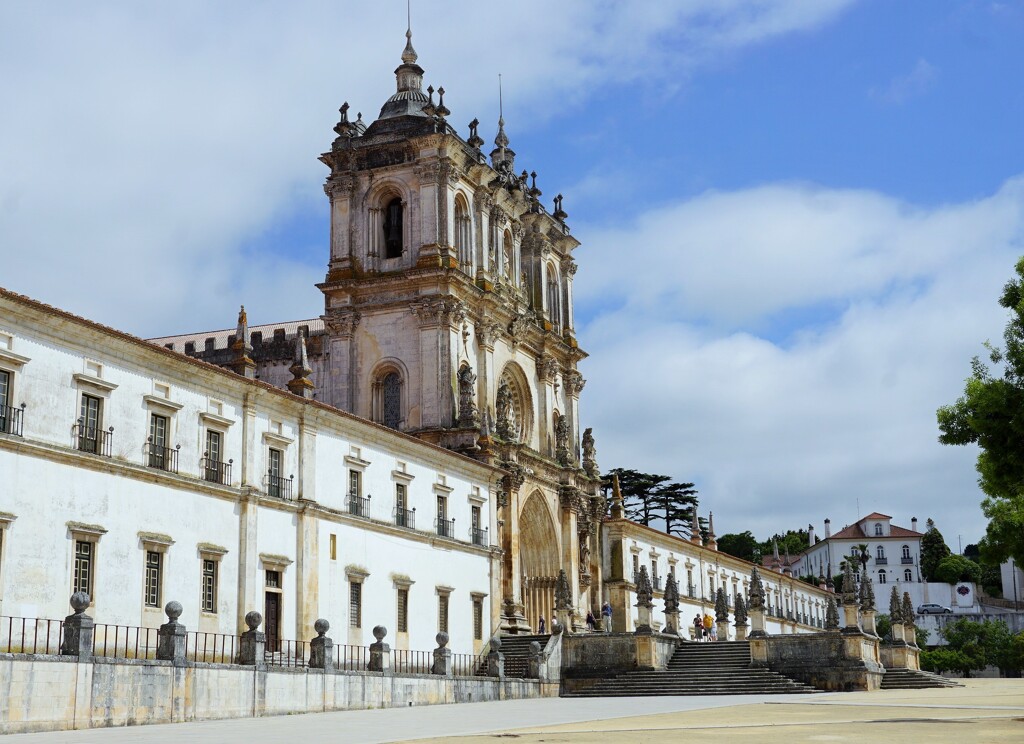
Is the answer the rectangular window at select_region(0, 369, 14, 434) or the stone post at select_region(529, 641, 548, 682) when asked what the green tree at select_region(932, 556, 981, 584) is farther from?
the rectangular window at select_region(0, 369, 14, 434)

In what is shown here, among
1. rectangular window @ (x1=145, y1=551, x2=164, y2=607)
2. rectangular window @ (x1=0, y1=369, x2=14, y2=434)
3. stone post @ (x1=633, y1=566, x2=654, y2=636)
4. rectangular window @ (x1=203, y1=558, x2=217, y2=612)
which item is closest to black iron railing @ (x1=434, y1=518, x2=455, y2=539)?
stone post @ (x1=633, y1=566, x2=654, y2=636)

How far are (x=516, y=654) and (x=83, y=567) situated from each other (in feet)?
71.1

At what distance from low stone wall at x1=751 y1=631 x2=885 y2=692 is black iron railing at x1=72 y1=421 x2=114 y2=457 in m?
25.4

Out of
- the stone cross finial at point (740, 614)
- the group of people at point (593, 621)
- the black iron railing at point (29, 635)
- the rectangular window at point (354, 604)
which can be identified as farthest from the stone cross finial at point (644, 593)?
the black iron railing at point (29, 635)

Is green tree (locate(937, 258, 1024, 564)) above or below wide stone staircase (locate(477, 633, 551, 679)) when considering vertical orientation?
above

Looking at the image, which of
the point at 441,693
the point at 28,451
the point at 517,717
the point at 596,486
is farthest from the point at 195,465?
the point at 596,486

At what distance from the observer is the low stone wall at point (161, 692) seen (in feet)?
70.1

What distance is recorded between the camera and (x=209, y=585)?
107ft

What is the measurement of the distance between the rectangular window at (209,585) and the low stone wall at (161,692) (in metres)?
4.57

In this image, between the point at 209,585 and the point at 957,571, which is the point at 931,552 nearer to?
the point at 957,571

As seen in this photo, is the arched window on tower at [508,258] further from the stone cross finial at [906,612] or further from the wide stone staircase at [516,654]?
the stone cross finial at [906,612]

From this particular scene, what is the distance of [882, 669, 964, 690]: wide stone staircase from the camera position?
1801 inches

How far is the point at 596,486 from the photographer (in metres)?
62.9

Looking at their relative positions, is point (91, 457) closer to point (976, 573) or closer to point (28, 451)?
point (28, 451)
